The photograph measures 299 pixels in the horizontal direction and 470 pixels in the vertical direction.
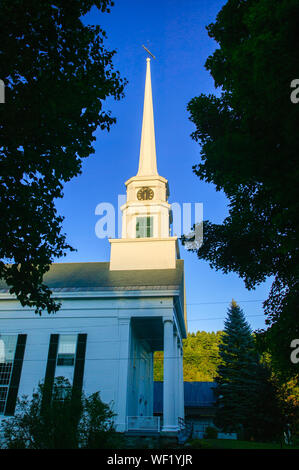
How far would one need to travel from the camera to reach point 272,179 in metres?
6.55

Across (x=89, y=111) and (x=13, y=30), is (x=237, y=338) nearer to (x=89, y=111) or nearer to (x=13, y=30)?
(x=89, y=111)

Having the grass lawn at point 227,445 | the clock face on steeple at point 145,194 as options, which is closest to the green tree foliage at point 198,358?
the grass lawn at point 227,445

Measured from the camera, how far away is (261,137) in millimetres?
6781

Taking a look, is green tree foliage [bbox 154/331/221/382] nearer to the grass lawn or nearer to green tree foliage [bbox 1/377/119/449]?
the grass lawn

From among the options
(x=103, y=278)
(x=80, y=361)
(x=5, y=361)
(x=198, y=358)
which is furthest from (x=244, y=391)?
(x=198, y=358)

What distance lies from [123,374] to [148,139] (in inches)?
824

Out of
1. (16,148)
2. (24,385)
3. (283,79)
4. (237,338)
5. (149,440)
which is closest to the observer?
(283,79)

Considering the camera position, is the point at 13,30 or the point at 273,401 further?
the point at 273,401

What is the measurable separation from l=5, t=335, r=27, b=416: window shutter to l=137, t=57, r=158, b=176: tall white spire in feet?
51.3

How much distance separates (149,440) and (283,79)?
47.2 ft

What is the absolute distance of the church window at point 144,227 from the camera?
84.6 feet

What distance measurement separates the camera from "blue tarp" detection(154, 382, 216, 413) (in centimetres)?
3859

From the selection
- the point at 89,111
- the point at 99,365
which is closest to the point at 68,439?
the point at 89,111

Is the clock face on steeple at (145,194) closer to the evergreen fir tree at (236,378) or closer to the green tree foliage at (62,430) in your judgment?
the evergreen fir tree at (236,378)
